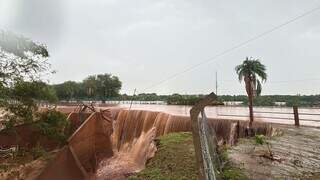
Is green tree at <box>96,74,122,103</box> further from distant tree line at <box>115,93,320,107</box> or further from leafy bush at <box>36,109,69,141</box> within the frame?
leafy bush at <box>36,109,69,141</box>

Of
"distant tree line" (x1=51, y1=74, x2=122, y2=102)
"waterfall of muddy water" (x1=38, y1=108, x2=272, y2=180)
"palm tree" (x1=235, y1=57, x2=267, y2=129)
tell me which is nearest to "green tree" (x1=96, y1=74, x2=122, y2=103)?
"distant tree line" (x1=51, y1=74, x2=122, y2=102)

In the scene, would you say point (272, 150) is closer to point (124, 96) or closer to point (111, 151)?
point (111, 151)

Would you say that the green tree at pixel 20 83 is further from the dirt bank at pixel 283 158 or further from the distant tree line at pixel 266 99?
the distant tree line at pixel 266 99

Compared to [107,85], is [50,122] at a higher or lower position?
lower

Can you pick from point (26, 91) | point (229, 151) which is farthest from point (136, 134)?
point (229, 151)

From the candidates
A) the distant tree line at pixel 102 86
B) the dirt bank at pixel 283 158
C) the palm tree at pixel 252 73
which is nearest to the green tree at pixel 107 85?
the distant tree line at pixel 102 86

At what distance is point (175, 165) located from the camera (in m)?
12.3

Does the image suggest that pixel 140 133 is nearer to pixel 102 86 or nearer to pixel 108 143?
pixel 108 143

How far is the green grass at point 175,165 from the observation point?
1022 cm

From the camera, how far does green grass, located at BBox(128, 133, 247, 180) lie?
10219 mm

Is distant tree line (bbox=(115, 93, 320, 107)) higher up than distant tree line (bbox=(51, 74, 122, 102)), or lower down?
lower down

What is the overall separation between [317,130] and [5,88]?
13536 millimetres

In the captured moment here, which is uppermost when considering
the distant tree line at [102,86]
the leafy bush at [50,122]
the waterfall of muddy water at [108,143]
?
the distant tree line at [102,86]

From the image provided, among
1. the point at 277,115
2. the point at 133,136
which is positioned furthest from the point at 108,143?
the point at 277,115
